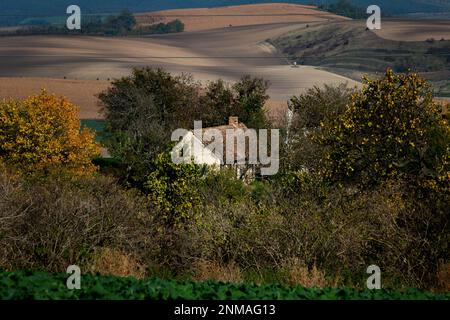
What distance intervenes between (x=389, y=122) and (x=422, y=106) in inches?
76.7

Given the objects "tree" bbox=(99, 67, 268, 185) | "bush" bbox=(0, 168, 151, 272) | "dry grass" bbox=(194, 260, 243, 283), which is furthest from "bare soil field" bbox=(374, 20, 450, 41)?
"dry grass" bbox=(194, 260, 243, 283)

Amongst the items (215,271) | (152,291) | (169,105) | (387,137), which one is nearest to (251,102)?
(169,105)

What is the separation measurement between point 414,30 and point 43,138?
423 ft

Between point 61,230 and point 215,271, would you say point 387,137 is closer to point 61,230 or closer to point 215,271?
point 215,271

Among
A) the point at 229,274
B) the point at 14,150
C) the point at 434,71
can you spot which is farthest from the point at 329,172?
the point at 434,71

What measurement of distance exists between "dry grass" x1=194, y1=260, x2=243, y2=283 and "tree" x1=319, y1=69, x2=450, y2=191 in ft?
36.5

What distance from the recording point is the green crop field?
42.7ft

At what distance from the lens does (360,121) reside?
32844 mm

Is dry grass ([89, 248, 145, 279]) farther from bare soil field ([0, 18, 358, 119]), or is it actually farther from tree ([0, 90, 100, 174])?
bare soil field ([0, 18, 358, 119])

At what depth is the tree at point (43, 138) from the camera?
192ft

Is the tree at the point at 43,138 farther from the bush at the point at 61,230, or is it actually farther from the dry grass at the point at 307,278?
the dry grass at the point at 307,278

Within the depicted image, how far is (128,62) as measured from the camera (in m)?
151

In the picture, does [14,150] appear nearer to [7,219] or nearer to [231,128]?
[231,128]

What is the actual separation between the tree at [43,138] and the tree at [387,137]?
87.5ft
